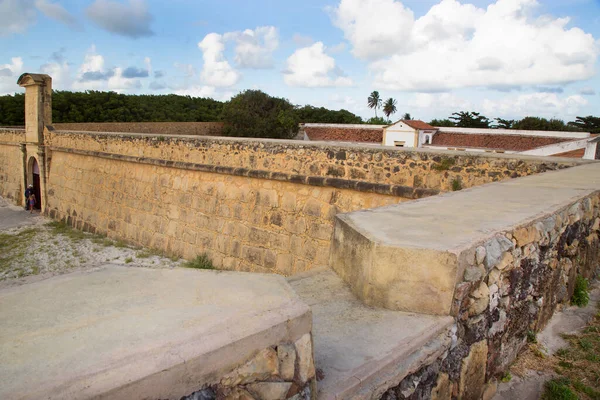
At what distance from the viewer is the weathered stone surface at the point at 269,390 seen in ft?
4.35

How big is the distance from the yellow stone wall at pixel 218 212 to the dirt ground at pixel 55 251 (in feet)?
1.20

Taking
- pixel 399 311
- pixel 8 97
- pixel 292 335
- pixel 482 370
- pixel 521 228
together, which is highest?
pixel 8 97

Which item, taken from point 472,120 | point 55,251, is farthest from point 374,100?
point 55,251

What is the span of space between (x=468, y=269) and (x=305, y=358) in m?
1.12

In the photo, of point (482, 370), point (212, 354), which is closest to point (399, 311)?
point (482, 370)

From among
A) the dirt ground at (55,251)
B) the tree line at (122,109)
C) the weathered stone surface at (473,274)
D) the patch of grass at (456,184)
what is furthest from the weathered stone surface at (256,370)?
the tree line at (122,109)

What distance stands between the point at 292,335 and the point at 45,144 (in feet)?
48.5

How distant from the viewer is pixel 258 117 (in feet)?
93.2

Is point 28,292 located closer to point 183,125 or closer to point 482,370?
point 482,370

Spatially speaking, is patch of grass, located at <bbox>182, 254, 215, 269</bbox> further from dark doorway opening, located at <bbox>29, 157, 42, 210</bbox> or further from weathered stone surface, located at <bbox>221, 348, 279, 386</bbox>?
dark doorway opening, located at <bbox>29, 157, 42, 210</bbox>

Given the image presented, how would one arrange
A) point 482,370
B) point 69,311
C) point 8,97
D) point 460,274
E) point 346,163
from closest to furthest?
point 69,311 → point 460,274 → point 482,370 → point 346,163 → point 8,97

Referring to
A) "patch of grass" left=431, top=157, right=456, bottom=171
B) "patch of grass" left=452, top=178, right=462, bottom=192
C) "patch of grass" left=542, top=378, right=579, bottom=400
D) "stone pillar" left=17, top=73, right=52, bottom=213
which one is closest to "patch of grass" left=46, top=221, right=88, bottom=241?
"stone pillar" left=17, top=73, right=52, bottom=213

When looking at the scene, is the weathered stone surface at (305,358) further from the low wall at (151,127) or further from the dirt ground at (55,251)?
the low wall at (151,127)

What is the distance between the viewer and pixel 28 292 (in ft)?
4.93
